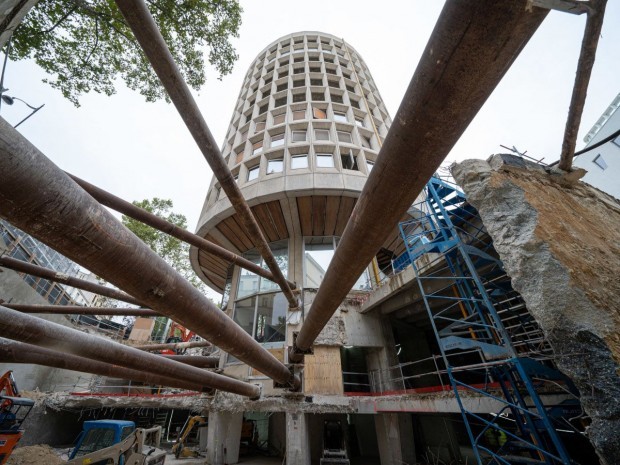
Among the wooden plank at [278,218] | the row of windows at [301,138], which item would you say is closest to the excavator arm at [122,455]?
the wooden plank at [278,218]

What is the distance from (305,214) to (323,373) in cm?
677

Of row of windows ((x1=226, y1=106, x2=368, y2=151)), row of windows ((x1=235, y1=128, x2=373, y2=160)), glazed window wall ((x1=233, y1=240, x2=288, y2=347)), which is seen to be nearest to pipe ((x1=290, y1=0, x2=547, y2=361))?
glazed window wall ((x1=233, y1=240, x2=288, y2=347))

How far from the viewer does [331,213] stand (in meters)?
12.4

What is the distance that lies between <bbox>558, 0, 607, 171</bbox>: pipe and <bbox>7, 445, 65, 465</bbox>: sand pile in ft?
53.6

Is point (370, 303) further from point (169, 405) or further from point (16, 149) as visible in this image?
point (16, 149)

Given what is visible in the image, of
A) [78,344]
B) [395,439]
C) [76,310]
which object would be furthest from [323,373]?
[78,344]

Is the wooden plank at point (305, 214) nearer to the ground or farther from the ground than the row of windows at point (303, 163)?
nearer to the ground

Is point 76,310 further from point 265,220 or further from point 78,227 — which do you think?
point 265,220

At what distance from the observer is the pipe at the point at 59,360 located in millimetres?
1903

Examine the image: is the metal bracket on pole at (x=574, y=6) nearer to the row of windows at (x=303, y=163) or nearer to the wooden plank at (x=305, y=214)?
the wooden plank at (x=305, y=214)

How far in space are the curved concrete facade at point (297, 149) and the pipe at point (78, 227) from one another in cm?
1051

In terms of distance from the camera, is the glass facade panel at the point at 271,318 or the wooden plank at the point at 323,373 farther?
the glass facade panel at the point at 271,318

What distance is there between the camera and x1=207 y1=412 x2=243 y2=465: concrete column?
952 centimetres

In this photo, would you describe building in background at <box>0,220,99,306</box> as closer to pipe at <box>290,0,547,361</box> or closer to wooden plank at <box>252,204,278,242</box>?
wooden plank at <box>252,204,278,242</box>
